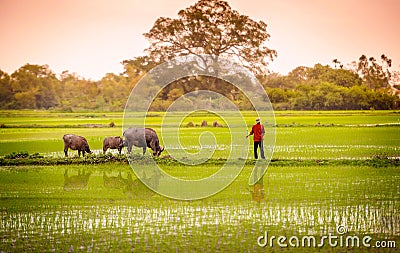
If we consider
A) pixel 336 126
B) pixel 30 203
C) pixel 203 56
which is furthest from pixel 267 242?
pixel 203 56

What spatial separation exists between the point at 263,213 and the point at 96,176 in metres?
4.31

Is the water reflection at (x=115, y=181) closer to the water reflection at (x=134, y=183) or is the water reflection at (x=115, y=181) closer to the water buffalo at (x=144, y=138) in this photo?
the water reflection at (x=134, y=183)

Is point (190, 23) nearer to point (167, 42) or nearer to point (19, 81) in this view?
point (167, 42)

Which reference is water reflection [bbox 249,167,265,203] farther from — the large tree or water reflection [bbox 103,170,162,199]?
the large tree

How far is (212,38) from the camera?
3497 centimetres

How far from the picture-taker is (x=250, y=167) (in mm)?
11828

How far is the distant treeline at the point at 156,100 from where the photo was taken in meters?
34.8

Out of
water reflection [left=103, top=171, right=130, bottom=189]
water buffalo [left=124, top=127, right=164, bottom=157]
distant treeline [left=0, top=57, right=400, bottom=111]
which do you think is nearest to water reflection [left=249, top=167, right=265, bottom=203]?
water reflection [left=103, top=171, right=130, bottom=189]

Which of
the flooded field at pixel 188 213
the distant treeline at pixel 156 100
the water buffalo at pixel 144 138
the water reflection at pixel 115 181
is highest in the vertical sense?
the distant treeline at pixel 156 100

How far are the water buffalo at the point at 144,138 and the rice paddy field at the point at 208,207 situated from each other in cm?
45

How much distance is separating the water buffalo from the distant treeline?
20.5 metres

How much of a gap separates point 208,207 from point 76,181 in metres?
3.28

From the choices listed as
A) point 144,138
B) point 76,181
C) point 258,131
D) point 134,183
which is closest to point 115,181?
point 134,183

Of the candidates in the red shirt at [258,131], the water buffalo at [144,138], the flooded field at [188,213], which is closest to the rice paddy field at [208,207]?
the flooded field at [188,213]
